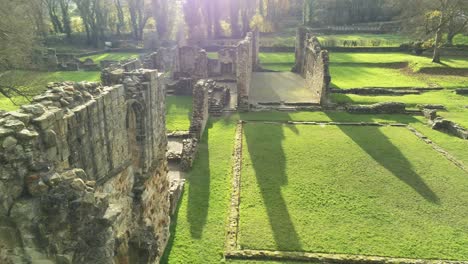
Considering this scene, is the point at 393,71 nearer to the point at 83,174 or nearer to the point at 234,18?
the point at 234,18

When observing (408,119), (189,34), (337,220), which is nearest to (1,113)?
(337,220)

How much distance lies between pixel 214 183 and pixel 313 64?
17048 millimetres

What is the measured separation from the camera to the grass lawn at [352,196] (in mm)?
10016

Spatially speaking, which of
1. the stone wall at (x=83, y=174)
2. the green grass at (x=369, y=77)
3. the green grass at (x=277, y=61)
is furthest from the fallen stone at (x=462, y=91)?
the stone wall at (x=83, y=174)

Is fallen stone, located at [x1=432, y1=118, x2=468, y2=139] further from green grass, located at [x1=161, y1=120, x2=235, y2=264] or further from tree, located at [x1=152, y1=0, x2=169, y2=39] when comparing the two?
tree, located at [x1=152, y1=0, x2=169, y2=39]

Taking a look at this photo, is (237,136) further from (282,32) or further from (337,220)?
(282,32)

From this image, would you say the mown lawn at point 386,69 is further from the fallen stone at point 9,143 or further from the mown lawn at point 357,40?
the fallen stone at point 9,143

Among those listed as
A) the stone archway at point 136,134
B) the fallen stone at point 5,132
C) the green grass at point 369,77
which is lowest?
the green grass at point 369,77

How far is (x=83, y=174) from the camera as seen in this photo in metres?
5.37

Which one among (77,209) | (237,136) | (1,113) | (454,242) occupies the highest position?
(1,113)

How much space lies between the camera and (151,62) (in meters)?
27.9

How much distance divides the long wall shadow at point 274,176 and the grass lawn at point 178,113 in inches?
143

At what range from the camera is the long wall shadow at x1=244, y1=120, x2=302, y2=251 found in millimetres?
10223

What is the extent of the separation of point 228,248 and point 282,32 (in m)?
55.2
